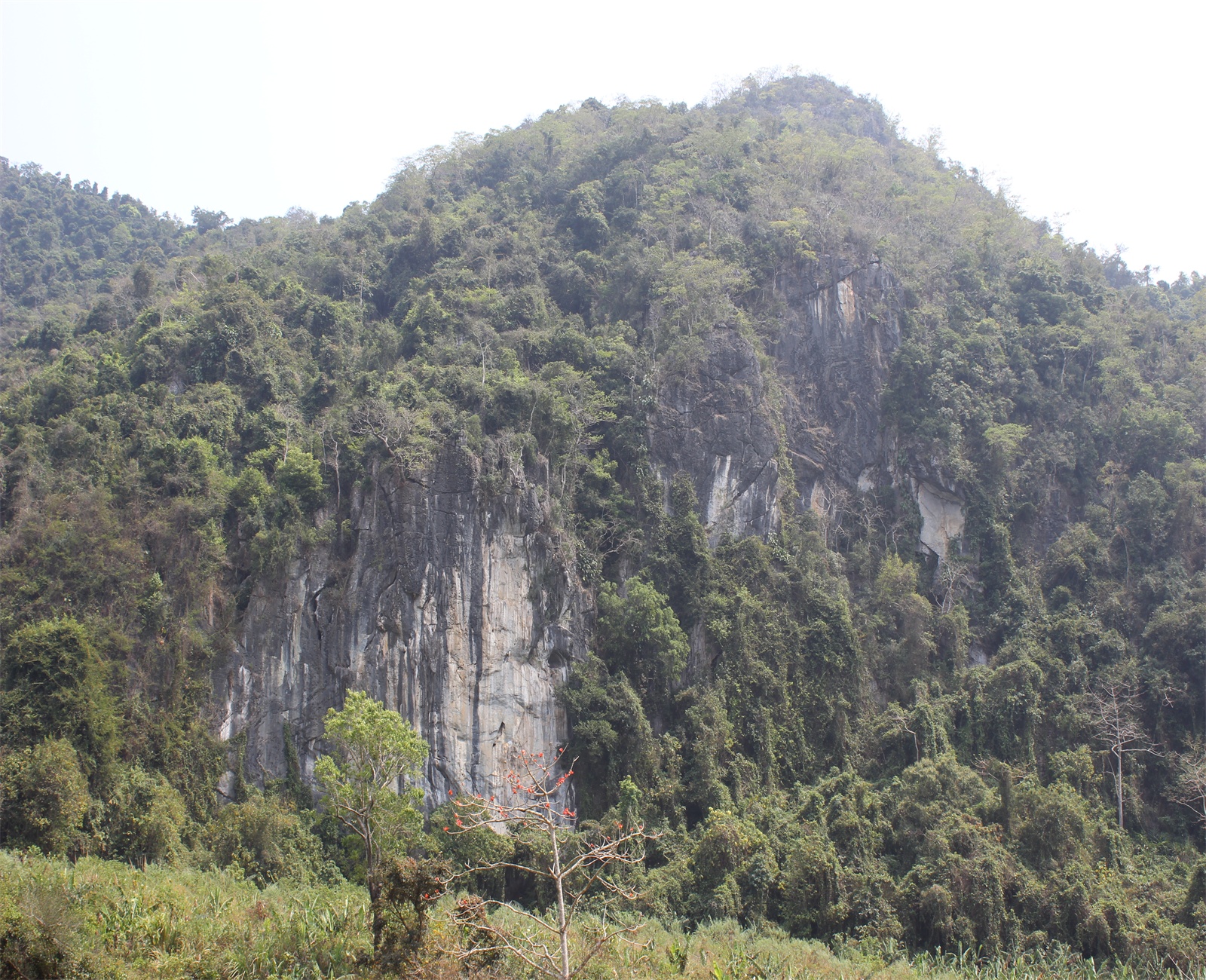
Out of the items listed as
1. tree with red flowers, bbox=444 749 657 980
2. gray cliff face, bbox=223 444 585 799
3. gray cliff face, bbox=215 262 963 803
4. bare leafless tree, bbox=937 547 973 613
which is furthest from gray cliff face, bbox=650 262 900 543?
tree with red flowers, bbox=444 749 657 980

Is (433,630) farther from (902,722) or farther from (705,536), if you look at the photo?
(902,722)

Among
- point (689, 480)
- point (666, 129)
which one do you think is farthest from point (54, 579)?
point (666, 129)

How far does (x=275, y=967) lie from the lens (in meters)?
14.1

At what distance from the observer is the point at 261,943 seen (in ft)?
47.9

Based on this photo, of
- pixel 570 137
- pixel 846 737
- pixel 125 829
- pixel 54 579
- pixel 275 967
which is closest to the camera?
pixel 275 967

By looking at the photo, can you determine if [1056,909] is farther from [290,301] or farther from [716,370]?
[290,301]

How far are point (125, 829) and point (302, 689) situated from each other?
16.4 ft

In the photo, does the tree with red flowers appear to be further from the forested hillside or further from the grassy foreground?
the forested hillside

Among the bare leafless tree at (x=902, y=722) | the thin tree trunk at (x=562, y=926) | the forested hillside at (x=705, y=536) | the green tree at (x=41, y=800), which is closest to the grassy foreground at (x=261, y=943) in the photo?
the green tree at (x=41, y=800)

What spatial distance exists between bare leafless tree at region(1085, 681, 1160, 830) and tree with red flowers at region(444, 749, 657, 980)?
12985mm

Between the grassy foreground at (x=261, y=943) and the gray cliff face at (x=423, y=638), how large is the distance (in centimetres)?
458

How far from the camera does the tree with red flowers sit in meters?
11.5

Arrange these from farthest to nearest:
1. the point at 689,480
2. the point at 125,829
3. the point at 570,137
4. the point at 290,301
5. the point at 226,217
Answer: the point at 226,217 → the point at 570,137 → the point at 290,301 → the point at 689,480 → the point at 125,829

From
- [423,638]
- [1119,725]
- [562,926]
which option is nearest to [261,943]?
[562,926]
